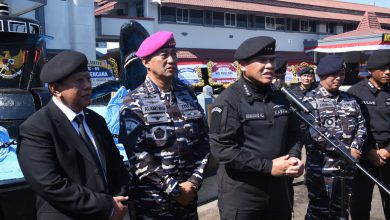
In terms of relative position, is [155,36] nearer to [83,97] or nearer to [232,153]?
[83,97]

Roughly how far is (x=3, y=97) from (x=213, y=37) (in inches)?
791

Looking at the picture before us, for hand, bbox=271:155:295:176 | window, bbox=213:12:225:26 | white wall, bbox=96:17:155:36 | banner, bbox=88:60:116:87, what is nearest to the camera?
hand, bbox=271:155:295:176

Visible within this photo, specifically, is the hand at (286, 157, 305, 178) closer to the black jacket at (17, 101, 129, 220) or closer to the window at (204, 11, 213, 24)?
the black jacket at (17, 101, 129, 220)

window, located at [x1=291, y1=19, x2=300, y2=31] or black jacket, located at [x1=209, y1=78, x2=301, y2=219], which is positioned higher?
window, located at [x1=291, y1=19, x2=300, y2=31]

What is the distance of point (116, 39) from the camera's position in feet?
64.4

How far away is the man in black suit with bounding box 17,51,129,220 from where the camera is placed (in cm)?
194

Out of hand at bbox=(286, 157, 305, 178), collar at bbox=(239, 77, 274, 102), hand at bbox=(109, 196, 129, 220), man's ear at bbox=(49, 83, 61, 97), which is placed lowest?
hand at bbox=(109, 196, 129, 220)

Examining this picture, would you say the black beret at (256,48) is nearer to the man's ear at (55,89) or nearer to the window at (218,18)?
the man's ear at (55,89)

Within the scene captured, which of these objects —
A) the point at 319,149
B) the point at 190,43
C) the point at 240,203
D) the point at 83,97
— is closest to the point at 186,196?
the point at 240,203

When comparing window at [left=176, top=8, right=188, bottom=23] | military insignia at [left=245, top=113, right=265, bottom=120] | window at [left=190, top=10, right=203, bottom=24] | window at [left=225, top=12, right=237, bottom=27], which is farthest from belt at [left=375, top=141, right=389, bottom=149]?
window at [left=225, top=12, right=237, bottom=27]

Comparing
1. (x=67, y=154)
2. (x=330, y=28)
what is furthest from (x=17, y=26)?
(x=330, y=28)

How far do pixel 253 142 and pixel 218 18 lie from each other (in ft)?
71.7

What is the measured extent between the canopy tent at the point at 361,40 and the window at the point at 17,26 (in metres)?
18.9

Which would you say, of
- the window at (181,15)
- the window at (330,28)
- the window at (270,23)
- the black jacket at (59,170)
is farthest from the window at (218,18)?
the black jacket at (59,170)
